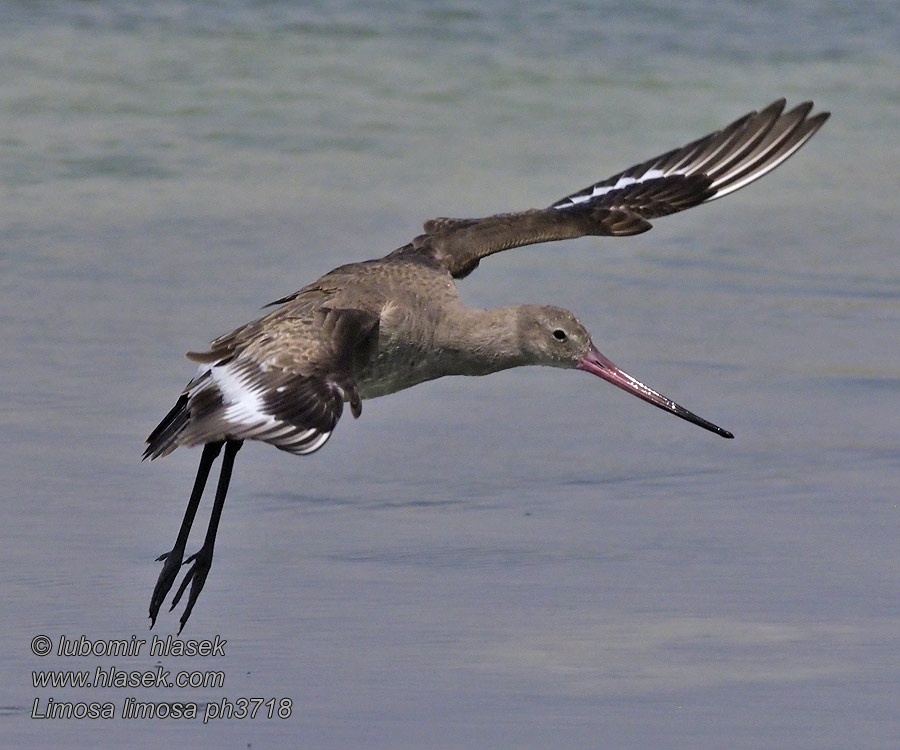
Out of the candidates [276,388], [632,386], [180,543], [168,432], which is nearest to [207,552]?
[180,543]

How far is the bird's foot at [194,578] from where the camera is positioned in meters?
6.59

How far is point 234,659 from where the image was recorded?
20.2 ft

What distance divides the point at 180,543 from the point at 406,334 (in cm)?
110

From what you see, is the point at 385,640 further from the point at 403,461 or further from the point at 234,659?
the point at 403,461

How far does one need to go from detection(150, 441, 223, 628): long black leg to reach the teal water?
8 cm

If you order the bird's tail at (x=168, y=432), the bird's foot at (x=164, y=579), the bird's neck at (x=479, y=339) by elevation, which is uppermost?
the bird's neck at (x=479, y=339)

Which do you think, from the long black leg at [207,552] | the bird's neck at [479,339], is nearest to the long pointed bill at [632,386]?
the bird's neck at [479,339]

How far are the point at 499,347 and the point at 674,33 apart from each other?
7.54 m

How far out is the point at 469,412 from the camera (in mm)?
8281

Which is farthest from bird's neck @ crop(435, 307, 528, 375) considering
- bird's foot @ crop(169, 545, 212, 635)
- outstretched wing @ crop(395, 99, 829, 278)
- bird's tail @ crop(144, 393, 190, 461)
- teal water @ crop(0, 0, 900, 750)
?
bird's foot @ crop(169, 545, 212, 635)

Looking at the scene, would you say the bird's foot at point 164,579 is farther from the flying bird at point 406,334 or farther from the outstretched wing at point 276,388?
the outstretched wing at point 276,388

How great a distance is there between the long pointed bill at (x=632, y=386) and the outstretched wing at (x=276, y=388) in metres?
0.84

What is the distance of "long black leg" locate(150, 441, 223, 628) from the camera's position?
659 centimetres

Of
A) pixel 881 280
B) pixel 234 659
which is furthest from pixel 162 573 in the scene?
pixel 881 280
